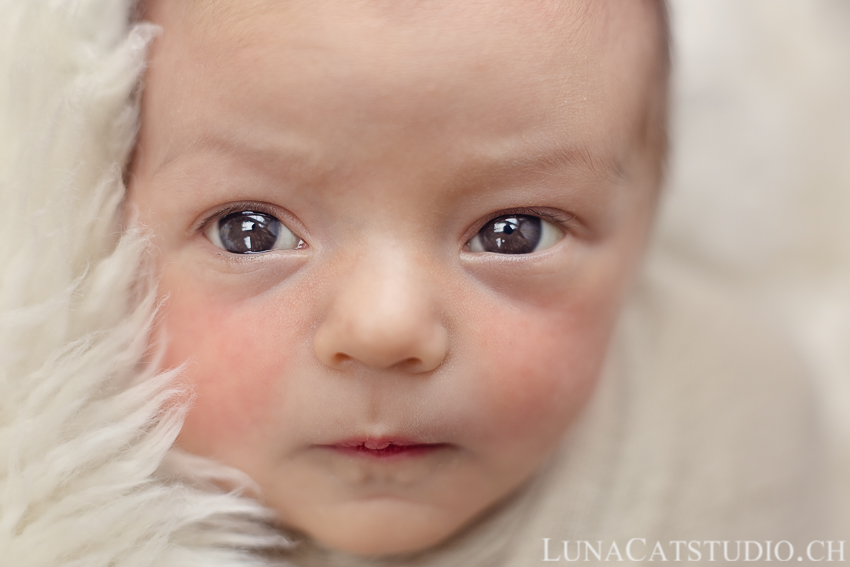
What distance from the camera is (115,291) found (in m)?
0.83

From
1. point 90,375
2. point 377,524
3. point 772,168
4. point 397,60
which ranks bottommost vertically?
point 377,524

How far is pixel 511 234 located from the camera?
84 centimetres

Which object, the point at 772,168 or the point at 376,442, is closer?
the point at 376,442

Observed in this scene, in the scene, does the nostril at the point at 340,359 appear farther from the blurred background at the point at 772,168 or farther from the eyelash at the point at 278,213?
the blurred background at the point at 772,168

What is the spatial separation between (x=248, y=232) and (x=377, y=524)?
1.13 feet

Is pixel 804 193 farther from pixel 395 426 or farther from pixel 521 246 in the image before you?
pixel 395 426

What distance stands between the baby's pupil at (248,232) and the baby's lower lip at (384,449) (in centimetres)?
22

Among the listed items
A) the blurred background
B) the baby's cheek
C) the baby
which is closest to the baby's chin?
the baby

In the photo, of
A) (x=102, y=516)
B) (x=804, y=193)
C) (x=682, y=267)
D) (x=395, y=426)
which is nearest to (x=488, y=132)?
(x=395, y=426)

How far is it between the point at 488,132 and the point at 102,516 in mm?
537

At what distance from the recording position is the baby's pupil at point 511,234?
0.83 m

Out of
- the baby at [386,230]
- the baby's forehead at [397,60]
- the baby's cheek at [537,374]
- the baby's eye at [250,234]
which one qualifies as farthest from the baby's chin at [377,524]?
the baby's forehead at [397,60]

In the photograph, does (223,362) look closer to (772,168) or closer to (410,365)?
(410,365)

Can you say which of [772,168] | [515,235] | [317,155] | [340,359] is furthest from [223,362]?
[772,168]
